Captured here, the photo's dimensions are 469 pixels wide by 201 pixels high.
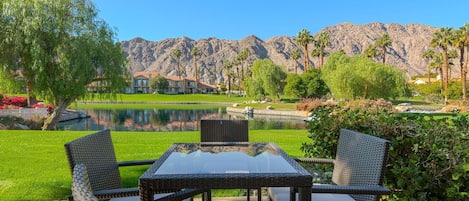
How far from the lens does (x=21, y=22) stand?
40.8ft

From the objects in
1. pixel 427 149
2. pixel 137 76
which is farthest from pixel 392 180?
pixel 137 76

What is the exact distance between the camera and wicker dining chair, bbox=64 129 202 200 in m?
2.13

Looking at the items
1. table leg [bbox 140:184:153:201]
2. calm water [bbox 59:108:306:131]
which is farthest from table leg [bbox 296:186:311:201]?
calm water [bbox 59:108:306:131]

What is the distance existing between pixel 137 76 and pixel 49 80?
83288mm

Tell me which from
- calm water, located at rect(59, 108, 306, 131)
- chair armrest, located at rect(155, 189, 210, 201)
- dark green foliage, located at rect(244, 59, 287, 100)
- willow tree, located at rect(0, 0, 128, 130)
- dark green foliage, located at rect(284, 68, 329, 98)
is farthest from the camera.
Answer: dark green foliage, located at rect(244, 59, 287, 100)

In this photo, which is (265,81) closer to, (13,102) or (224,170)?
(13,102)

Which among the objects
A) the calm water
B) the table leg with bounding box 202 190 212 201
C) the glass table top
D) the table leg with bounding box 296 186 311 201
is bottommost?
the calm water

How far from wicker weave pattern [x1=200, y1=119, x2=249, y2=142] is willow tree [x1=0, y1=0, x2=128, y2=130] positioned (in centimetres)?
1097

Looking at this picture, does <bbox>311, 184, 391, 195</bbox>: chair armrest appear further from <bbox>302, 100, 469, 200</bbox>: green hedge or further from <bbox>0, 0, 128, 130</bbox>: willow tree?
<bbox>0, 0, 128, 130</bbox>: willow tree

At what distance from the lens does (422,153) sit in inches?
114

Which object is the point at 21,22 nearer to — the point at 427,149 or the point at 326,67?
the point at 427,149

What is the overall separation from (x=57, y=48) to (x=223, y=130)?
1144 cm

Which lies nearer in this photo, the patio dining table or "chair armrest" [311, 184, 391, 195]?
the patio dining table

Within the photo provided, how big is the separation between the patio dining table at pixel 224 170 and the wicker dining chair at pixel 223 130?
0.63 metres
